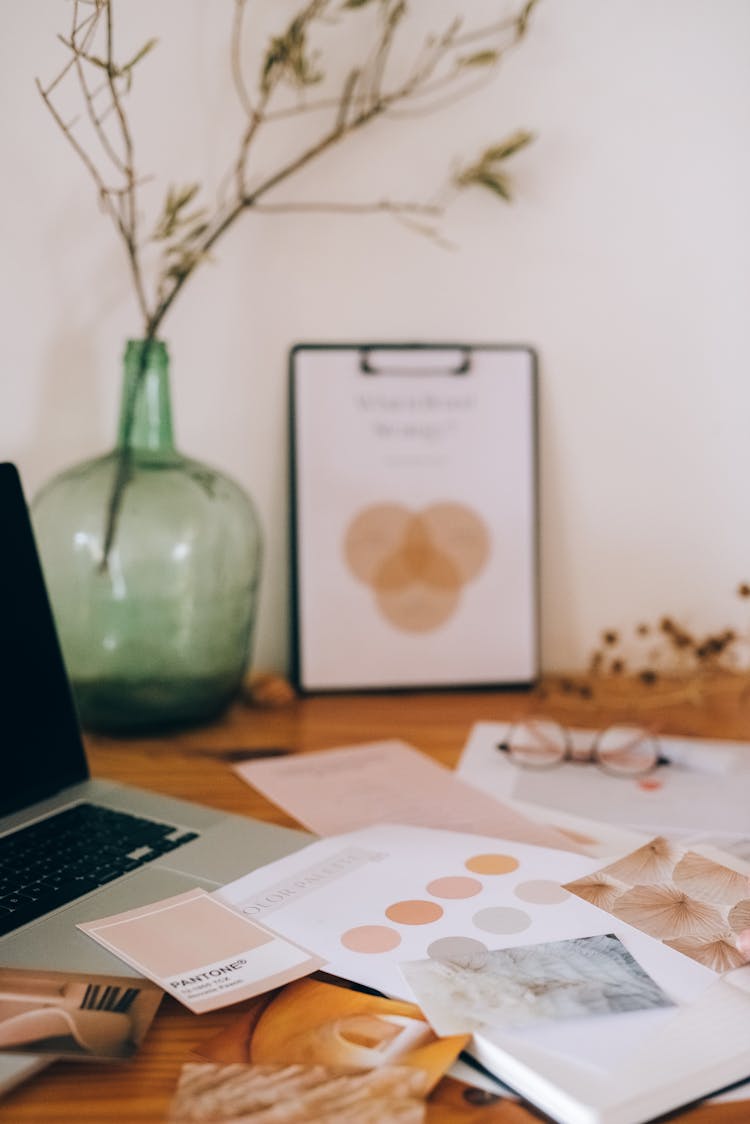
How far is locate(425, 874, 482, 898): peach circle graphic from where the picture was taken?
60cm

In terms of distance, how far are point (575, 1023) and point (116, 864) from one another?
1.08ft

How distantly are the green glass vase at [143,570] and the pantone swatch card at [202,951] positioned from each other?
0.40 meters

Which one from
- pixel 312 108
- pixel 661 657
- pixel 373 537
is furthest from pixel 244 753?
pixel 312 108

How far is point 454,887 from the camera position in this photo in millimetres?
605

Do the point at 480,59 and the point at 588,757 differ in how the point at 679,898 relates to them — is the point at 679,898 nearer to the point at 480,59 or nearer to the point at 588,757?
the point at 588,757

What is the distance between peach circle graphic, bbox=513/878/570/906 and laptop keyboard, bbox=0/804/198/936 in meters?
0.25

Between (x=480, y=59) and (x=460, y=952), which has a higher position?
(x=480, y=59)

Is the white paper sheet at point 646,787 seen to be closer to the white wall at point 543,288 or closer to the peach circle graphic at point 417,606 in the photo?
the peach circle graphic at point 417,606

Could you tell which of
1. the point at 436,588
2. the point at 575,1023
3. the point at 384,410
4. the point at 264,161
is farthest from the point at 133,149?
the point at 575,1023

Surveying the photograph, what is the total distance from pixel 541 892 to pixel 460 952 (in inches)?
3.2

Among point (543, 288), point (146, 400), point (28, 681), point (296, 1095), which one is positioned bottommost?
point (296, 1095)

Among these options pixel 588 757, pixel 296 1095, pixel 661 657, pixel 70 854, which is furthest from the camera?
pixel 661 657

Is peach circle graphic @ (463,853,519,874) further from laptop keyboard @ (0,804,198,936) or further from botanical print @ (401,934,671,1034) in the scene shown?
laptop keyboard @ (0,804,198,936)

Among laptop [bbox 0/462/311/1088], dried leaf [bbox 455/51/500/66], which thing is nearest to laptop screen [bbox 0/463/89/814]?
laptop [bbox 0/462/311/1088]
